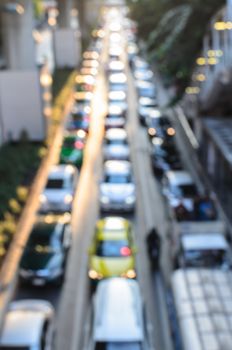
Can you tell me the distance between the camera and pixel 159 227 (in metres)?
20.2

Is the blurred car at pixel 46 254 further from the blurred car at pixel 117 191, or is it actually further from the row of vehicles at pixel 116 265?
the blurred car at pixel 117 191

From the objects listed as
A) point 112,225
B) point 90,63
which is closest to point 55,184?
point 112,225

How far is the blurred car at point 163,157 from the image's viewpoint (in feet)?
81.6

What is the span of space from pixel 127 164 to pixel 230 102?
184 inches

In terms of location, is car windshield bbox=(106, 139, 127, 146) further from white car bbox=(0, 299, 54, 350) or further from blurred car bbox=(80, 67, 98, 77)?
blurred car bbox=(80, 67, 98, 77)

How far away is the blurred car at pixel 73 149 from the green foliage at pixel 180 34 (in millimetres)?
5302

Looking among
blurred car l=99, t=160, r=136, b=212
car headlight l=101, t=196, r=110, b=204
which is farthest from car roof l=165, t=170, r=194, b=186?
car headlight l=101, t=196, r=110, b=204

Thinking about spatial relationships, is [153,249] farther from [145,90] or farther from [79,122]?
[145,90]

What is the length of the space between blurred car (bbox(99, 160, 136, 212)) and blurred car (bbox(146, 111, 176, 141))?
5.76 m

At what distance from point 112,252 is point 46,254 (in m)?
1.77

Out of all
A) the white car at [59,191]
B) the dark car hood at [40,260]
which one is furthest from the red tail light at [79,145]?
the dark car hood at [40,260]

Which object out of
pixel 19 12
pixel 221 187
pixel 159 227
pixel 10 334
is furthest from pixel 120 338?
pixel 19 12

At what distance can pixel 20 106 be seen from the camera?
29312 millimetres

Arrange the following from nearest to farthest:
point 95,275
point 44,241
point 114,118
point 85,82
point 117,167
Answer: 1. point 95,275
2. point 44,241
3. point 117,167
4. point 114,118
5. point 85,82
